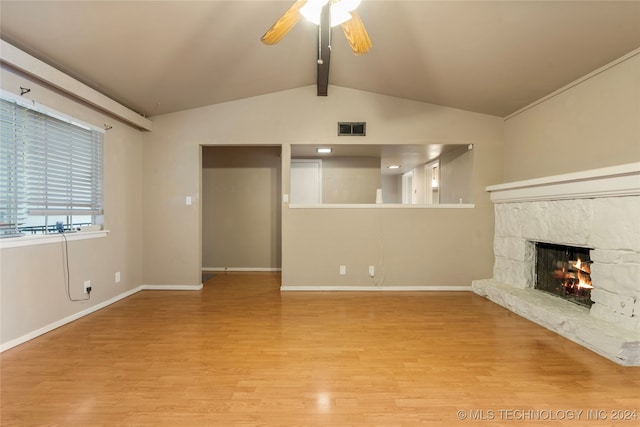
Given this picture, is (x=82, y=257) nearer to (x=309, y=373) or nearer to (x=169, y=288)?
(x=169, y=288)

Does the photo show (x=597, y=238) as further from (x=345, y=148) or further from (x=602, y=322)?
(x=345, y=148)

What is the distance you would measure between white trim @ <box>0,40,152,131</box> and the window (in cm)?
26

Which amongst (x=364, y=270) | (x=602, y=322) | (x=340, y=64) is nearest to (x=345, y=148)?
(x=340, y=64)

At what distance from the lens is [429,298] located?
13.1 ft

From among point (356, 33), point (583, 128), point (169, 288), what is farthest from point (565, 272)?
point (169, 288)

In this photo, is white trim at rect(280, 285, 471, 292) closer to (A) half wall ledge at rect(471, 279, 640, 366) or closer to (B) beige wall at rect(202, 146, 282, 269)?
(A) half wall ledge at rect(471, 279, 640, 366)

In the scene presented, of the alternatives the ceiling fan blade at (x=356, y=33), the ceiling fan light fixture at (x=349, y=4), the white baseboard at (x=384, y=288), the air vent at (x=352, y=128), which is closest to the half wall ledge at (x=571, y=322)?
the white baseboard at (x=384, y=288)

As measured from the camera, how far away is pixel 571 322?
2.62 m

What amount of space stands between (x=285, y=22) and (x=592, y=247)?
126 inches

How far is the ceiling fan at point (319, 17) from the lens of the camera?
190 cm

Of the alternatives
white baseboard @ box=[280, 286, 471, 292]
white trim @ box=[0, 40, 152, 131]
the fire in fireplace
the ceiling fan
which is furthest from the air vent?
white trim @ box=[0, 40, 152, 131]

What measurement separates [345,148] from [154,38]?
2861mm

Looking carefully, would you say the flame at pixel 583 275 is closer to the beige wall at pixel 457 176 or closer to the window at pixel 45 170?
the beige wall at pixel 457 176

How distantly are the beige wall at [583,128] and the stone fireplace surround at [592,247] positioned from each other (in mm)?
299
